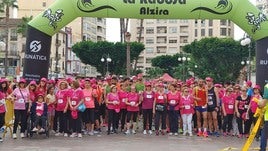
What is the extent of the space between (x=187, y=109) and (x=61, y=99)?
393cm

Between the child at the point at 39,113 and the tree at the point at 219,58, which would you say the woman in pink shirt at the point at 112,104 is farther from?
the tree at the point at 219,58

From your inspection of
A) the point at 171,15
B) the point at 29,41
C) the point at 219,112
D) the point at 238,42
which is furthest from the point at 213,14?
→ the point at 238,42

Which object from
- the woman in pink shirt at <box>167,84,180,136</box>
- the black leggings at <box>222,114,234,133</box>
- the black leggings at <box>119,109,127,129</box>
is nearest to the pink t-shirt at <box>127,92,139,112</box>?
the black leggings at <box>119,109,127,129</box>

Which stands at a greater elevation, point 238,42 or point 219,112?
point 238,42

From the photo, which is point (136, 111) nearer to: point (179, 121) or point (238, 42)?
point (179, 121)

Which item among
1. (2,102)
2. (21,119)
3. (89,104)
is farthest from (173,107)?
(2,102)

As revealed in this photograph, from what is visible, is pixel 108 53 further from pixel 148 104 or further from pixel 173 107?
pixel 173 107

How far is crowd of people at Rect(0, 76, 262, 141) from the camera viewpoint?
44.3 ft

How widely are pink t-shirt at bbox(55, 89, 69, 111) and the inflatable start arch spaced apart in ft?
5.60

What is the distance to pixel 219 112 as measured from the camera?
14688 mm

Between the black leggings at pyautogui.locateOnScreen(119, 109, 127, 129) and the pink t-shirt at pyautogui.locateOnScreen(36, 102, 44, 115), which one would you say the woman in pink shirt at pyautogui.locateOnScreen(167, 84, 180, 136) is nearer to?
the black leggings at pyautogui.locateOnScreen(119, 109, 127, 129)

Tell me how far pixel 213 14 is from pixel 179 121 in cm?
380

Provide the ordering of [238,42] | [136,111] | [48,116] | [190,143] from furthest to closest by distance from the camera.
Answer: [238,42], [136,111], [48,116], [190,143]

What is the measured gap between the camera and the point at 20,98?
41.7ft
